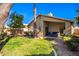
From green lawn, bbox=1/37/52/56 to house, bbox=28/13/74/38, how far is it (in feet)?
0.41

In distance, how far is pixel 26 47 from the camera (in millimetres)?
2250

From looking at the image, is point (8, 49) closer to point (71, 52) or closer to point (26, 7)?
point (26, 7)

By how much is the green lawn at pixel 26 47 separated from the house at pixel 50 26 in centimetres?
13

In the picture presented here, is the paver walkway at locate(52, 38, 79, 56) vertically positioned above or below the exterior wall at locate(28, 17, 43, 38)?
below

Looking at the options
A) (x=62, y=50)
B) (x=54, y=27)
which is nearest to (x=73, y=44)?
(x=62, y=50)

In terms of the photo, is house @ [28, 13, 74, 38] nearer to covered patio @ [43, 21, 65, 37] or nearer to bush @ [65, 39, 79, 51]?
covered patio @ [43, 21, 65, 37]

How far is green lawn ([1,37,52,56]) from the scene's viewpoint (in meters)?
2.21

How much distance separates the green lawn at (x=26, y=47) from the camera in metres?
2.21

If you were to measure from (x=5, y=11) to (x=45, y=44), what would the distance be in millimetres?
823

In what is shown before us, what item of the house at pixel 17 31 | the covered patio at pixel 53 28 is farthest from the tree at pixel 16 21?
the covered patio at pixel 53 28

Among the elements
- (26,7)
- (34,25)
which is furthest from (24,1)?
(34,25)

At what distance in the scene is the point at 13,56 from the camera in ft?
7.18

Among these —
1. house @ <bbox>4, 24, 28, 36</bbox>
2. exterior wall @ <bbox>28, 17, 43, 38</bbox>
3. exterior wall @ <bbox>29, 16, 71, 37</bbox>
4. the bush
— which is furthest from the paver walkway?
house @ <bbox>4, 24, 28, 36</bbox>

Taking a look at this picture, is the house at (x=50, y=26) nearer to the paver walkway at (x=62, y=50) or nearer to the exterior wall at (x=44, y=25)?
the exterior wall at (x=44, y=25)
